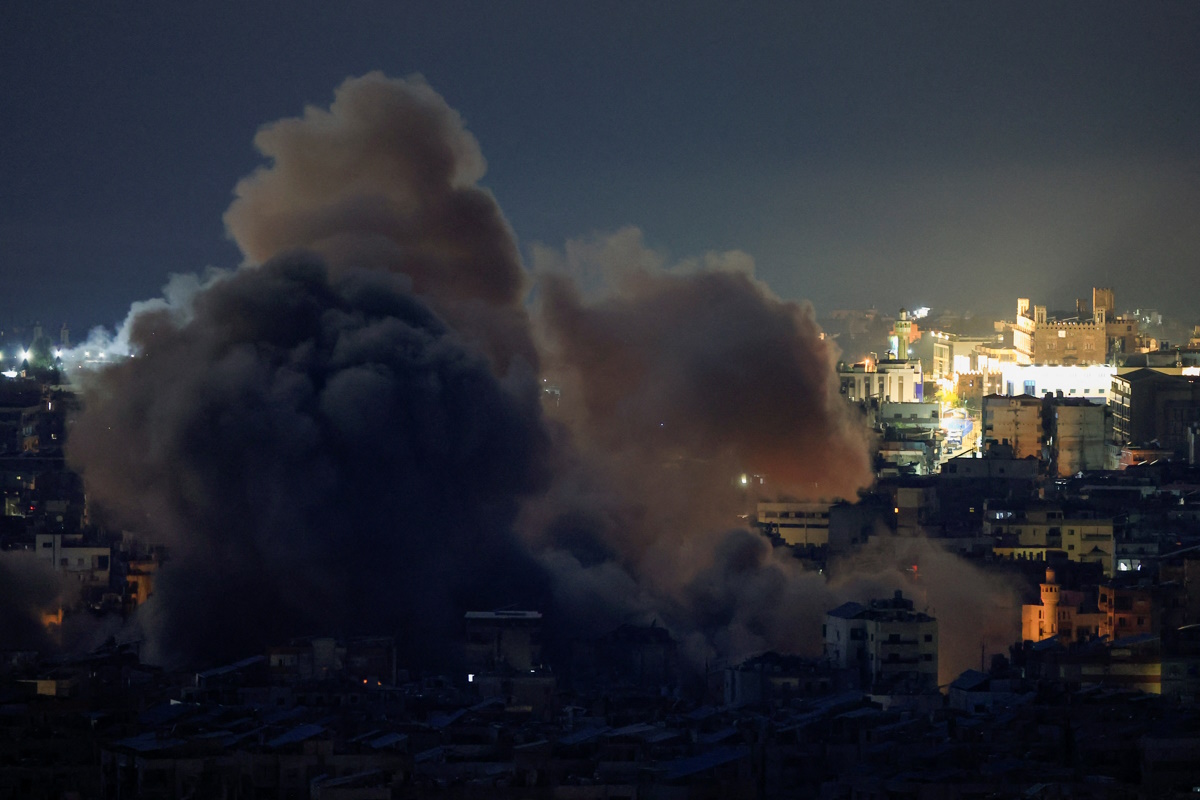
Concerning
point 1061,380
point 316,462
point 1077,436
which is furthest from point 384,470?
point 1061,380

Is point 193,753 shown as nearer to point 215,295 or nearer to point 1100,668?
point 1100,668

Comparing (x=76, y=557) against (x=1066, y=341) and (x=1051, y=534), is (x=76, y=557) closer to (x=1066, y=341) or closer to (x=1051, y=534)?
(x=1051, y=534)

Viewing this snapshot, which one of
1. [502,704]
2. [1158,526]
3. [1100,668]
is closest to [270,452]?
[502,704]

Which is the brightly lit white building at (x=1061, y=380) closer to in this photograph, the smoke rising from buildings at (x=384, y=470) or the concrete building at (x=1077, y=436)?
the concrete building at (x=1077, y=436)

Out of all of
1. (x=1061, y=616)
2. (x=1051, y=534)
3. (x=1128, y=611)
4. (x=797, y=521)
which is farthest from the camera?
(x=797, y=521)

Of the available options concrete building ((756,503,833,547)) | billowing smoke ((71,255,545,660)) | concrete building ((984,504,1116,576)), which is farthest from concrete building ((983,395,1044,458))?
billowing smoke ((71,255,545,660))

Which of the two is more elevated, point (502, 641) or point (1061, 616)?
point (1061, 616)
